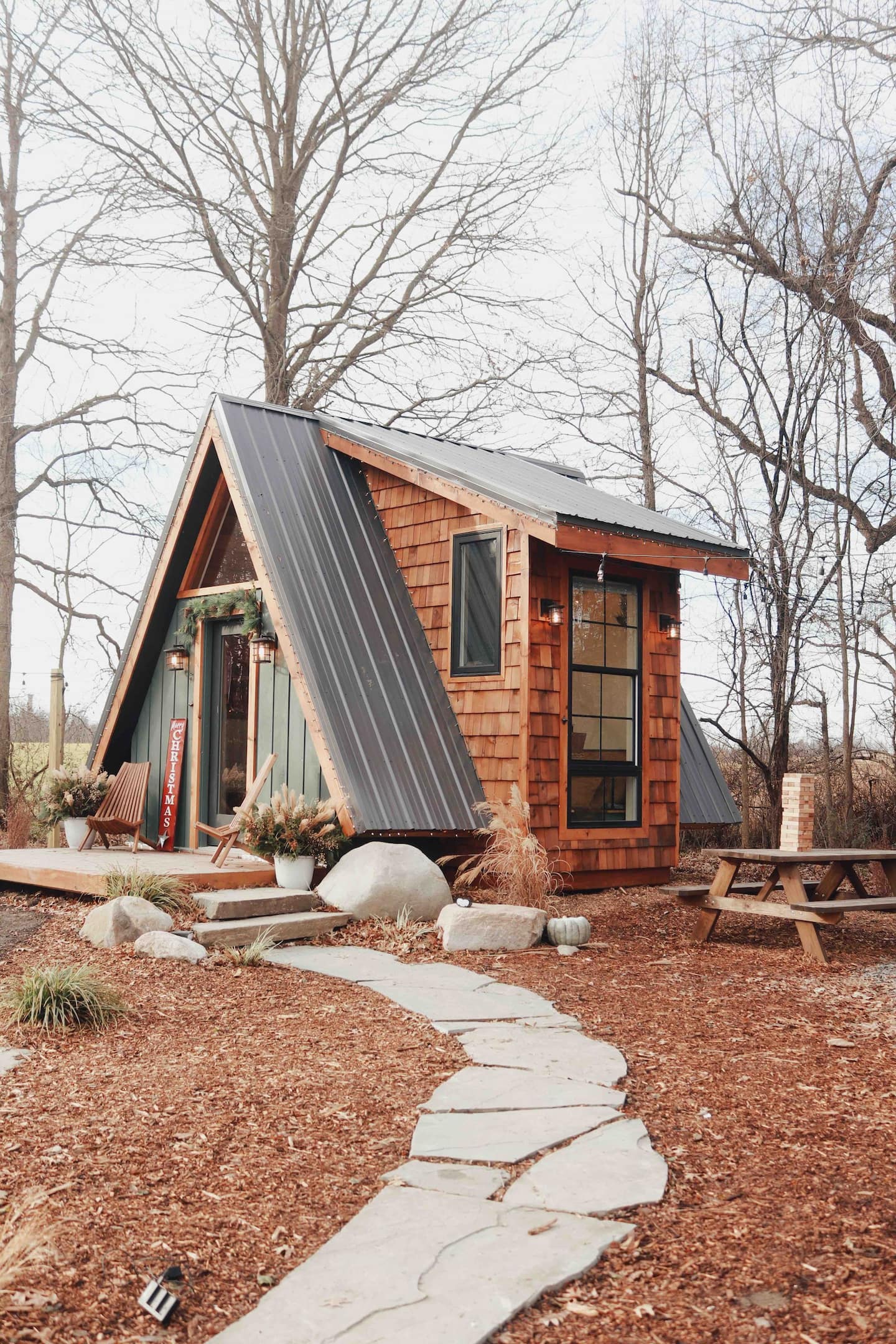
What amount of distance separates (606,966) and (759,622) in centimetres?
627

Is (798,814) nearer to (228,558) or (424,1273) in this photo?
(228,558)

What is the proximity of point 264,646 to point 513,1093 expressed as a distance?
20.1 ft

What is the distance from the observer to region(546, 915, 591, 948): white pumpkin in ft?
25.1

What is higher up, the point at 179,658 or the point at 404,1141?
the point at 179,658

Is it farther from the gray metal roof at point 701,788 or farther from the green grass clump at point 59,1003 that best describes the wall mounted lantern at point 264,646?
the green grass clump at point 59,1003

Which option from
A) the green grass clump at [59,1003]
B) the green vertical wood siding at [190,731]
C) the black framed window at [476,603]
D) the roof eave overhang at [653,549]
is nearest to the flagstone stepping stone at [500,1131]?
the green grass clump at [59,1003]

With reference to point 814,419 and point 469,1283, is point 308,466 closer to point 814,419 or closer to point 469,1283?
point 814,419

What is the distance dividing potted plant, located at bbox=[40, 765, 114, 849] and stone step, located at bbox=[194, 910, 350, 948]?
11.7 feet

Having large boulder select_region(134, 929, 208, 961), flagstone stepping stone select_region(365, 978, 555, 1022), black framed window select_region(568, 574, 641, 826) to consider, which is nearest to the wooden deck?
large boulder select_region(134, 929, 208, 961)

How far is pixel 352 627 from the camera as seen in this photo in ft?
32.4

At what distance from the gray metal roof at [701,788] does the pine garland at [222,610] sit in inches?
177

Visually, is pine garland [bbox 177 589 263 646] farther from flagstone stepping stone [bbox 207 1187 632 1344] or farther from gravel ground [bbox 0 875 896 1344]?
flagstone stepping stone [bbox 207 1187 632 1344]

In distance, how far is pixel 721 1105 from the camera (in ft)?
13.8

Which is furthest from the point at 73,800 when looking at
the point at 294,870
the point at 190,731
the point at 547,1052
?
the point at 547,1052
